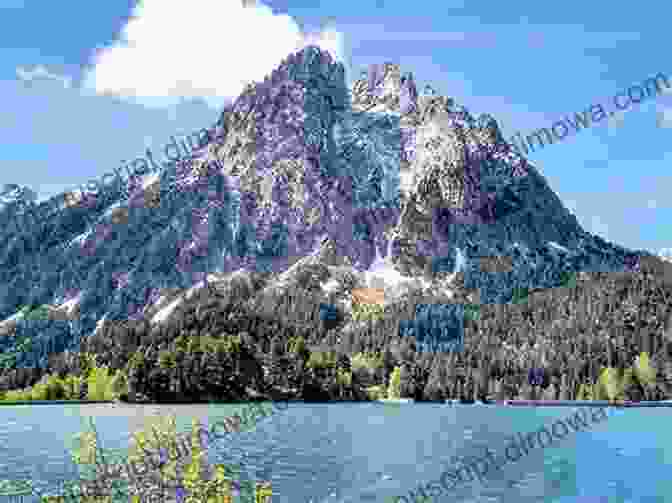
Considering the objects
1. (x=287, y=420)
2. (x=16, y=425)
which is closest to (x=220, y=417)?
(x=287, y=420)

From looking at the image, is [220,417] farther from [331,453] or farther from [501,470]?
[501,470]

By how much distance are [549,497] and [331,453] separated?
34.8 metres

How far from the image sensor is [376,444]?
11419 cm

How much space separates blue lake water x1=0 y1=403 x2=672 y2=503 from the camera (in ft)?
239

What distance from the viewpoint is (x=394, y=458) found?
96750mm
